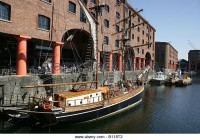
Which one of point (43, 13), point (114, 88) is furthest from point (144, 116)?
point (43, 13)

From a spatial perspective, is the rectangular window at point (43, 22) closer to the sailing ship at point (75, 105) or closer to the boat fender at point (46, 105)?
the sailing ship at point (75, 105)


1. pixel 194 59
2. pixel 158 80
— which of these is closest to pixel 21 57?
pixel 158 80

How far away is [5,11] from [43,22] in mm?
5946

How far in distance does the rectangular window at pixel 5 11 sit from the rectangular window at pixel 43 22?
15.9 feet

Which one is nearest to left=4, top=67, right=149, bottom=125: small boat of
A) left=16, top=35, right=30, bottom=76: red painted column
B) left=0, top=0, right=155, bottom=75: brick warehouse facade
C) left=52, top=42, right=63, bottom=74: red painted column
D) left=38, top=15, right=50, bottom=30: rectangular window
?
left=16, top=35, right=30, bottom=76: red painted column

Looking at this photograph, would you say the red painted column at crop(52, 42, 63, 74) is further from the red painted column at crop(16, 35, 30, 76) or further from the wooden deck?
the wooden deck

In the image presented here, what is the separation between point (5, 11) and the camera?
86.0 feet

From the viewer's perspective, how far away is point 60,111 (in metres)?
20.8

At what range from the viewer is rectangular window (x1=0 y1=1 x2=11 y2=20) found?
2581 centimetres

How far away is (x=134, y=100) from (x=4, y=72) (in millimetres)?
17581

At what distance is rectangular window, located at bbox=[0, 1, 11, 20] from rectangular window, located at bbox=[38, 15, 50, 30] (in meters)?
4.84

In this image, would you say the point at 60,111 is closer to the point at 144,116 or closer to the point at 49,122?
the point at 49,122

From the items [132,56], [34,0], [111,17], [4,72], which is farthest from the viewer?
[132,56]

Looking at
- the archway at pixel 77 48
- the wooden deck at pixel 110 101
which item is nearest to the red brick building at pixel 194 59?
the archway at pixel 77 48
